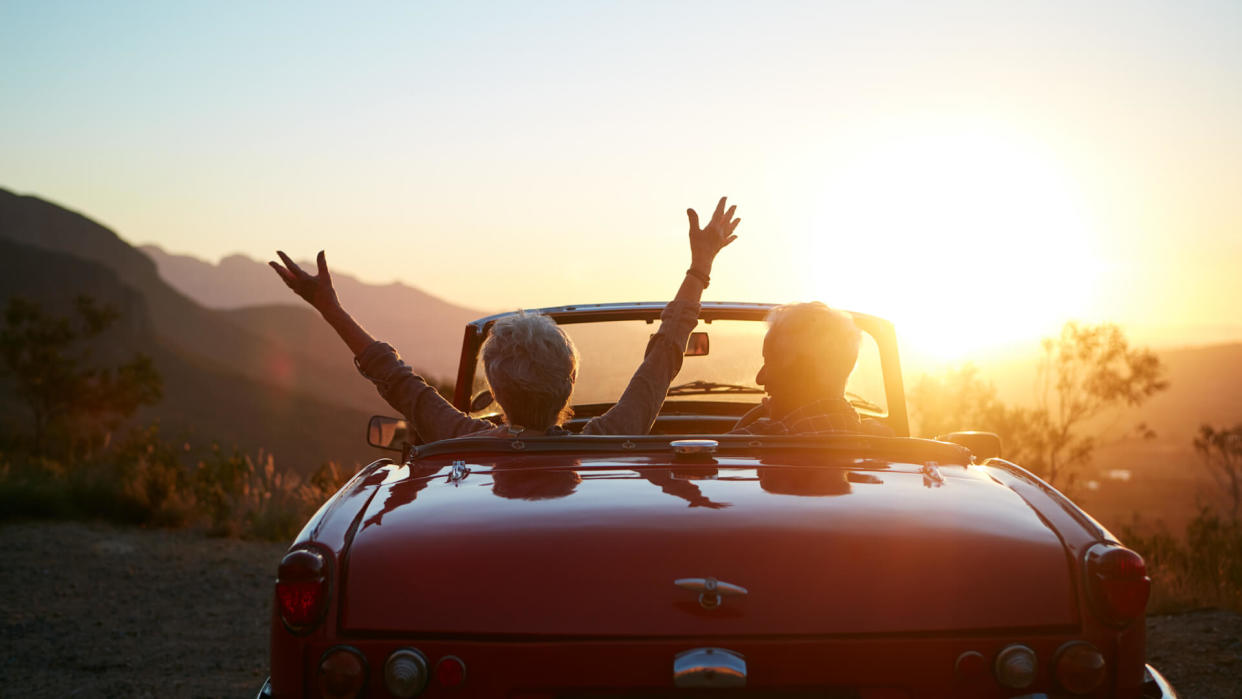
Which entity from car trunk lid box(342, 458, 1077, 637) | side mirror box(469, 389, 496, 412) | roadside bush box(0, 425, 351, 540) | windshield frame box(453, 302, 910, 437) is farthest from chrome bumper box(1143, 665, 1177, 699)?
roadside bush box(0, 425, 351, 540)

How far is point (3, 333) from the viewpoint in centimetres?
3284

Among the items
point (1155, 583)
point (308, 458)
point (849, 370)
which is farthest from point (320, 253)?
point (308, 458)

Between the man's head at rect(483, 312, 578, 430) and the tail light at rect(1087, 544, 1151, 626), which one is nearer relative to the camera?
the tail light at rect(1087, 544, 1151, 626)

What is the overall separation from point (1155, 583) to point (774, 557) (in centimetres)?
711

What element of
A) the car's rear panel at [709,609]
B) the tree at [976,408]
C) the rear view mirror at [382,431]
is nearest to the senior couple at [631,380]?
the rear view mirror at [382,431]

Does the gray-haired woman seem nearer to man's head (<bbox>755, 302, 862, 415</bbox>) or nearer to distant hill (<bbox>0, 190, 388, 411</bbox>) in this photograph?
man's head (<bbox>755, 302, 862, 415</bbox>)

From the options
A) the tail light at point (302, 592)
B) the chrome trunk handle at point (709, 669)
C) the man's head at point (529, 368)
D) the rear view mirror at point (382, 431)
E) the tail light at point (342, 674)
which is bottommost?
the tail light at point (342, 674)

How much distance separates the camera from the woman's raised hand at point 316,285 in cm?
366

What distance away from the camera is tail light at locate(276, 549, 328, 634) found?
2127 millimetres

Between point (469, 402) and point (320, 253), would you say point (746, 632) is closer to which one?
point (320, 253)

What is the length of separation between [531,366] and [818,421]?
0.91 meters

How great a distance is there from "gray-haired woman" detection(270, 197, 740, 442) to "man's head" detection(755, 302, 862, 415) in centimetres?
31

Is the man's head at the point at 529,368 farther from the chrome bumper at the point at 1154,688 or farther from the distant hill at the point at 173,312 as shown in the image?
the distant hill at the point at 173,312

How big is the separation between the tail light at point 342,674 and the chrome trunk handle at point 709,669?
2.00ft
